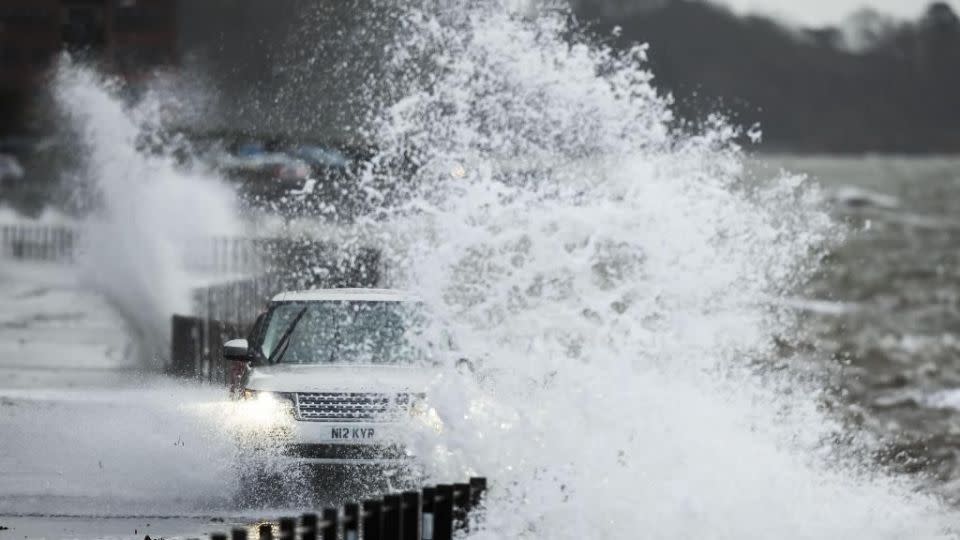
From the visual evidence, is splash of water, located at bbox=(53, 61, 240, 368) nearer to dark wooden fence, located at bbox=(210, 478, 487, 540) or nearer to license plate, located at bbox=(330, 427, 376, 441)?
license plate, located at bbox=(330, 427, 376, 441)

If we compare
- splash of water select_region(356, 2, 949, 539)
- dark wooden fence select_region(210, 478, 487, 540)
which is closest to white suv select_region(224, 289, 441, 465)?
splash of water select_region(356, 2, 949, 539)

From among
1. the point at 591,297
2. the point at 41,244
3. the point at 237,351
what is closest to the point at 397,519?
the point at 237,351

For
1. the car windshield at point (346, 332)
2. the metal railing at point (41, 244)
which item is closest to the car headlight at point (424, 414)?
the car windshield at point (346, 332)

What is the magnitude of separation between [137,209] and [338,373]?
72.6 ft

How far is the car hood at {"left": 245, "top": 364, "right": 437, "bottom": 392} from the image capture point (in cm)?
1327

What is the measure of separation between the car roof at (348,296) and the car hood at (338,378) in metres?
0.82

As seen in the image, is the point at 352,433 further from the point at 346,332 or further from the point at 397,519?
the point at 397,519

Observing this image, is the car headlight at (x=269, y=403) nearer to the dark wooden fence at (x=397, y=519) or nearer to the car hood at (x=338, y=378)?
the car hood at (x=338, y=378)

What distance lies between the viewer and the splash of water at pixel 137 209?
29562 millimetres

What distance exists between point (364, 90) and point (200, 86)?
27.6 feet

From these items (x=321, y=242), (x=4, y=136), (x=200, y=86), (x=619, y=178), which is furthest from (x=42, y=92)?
(x=619, y=178)

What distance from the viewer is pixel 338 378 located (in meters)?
13.4

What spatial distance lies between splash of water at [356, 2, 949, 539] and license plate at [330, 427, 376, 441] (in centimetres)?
43

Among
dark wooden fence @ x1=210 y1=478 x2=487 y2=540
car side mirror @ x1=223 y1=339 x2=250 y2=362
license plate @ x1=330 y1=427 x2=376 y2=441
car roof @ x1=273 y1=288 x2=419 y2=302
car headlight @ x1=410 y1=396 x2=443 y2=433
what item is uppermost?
car roof @ x1=273 y1=288 x2=419 y2=302
